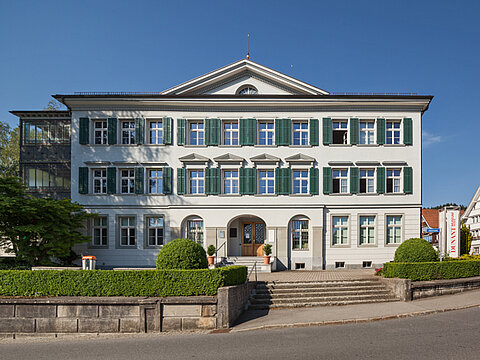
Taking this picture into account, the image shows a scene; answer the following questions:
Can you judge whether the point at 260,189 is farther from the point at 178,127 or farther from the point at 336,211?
the point at 178,127

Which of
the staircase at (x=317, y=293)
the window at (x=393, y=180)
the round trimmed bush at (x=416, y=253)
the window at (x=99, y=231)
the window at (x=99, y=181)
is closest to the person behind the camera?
the staircase at (x=317, y=293)

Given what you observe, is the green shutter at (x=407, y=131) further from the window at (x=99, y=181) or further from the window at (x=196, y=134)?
the window at (x=99, y=181)

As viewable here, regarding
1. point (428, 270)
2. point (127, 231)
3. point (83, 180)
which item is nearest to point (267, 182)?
point (127, 231)

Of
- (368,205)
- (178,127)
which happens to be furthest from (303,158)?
(178,127)

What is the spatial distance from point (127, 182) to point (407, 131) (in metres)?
19.1

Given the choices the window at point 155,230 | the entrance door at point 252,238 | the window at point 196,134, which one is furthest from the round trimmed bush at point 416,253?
the window at point 155,230

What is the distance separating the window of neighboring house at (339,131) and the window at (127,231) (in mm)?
14660

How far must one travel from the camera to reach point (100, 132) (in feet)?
76.3

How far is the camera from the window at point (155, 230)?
22562 millimetres

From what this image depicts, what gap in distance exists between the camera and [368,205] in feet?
74.5

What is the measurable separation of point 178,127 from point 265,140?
5.89 metres

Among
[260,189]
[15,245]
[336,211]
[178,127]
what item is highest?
[178,127]

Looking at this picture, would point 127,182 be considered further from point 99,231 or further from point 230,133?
point 230,133

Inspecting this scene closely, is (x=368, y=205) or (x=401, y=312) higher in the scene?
(x=368, y=205)
